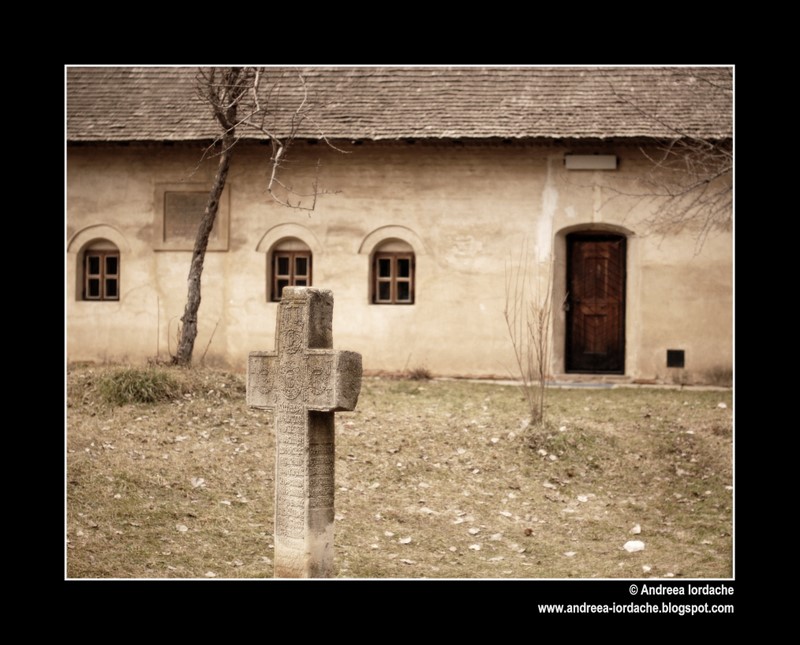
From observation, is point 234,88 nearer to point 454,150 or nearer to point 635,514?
point 454,150

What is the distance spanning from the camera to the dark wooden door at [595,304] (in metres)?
16.8

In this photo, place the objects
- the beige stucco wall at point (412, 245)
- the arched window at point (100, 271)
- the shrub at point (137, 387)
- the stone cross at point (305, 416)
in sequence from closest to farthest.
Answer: the stone cross at point (305, 416) → the shrub at point (137, 387) → the beige stucco wall at point (412, 245) → the arched window at point (100, 271)

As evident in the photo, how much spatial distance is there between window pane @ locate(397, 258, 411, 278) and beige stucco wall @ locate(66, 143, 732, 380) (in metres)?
0.35

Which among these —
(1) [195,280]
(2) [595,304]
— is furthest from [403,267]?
(1) [195,280]

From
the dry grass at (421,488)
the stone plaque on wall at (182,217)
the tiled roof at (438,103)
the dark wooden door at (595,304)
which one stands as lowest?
the dry grass at (421,488)

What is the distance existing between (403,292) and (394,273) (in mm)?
346

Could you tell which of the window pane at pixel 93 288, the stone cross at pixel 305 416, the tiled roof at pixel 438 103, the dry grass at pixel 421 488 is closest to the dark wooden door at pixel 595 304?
Answer: the tiled roof at pixel 438 103

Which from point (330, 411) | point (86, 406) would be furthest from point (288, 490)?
point (86, 406)

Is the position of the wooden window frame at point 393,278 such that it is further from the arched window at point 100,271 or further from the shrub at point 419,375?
the arched window at point 100,271

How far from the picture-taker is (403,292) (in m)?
17.0

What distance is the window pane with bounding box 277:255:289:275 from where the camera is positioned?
17.2 meters

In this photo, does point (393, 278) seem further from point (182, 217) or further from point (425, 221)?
point (182, 217)

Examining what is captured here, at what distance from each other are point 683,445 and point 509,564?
399cm

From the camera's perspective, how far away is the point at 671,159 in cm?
1597
